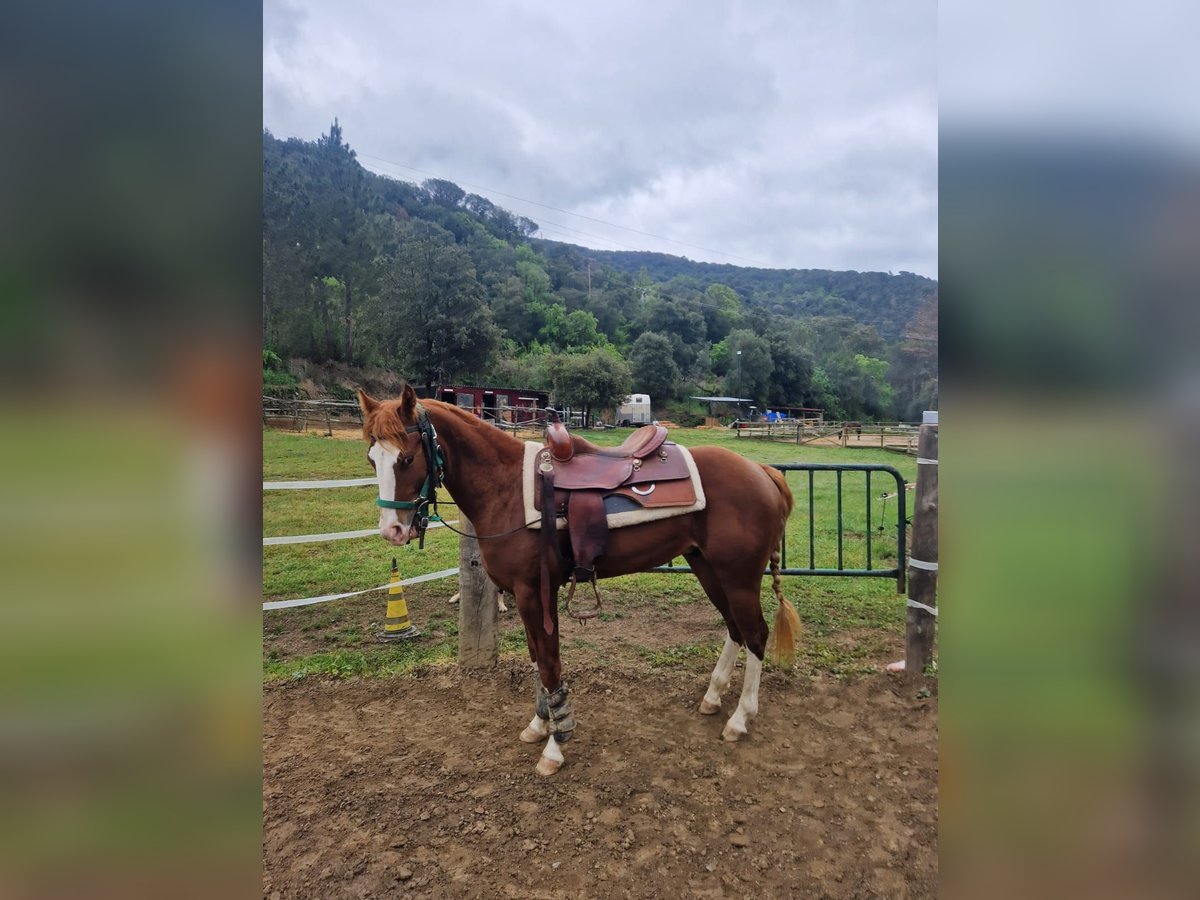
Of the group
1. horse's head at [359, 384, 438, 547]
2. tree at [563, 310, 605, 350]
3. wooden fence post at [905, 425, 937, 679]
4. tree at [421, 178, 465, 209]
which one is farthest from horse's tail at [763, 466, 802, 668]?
tree at [421, 178, 465, 209]

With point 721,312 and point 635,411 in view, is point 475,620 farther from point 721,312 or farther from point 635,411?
point 721,312

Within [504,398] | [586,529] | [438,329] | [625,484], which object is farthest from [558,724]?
[438,329]

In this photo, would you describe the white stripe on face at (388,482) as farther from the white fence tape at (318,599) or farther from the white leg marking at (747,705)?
the white fence tape at (318,599)

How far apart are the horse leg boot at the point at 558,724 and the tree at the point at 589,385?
18152 mm

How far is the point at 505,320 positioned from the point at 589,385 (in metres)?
20.6

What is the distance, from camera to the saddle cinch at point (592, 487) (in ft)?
→ 9.00

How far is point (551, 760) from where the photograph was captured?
2.67 m

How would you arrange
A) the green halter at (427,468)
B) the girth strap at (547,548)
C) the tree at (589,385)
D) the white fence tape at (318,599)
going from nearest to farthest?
the green halter at (427,468) < the girth strap at (547,548) < the white fence tape at (318,599) < the tree at (589,385)

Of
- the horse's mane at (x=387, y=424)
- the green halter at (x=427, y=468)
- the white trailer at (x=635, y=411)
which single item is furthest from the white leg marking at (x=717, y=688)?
the white trailer at (x=635, y=411)

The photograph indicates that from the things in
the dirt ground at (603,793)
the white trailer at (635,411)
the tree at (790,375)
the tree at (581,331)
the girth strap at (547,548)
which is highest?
the tree at (581,331)
